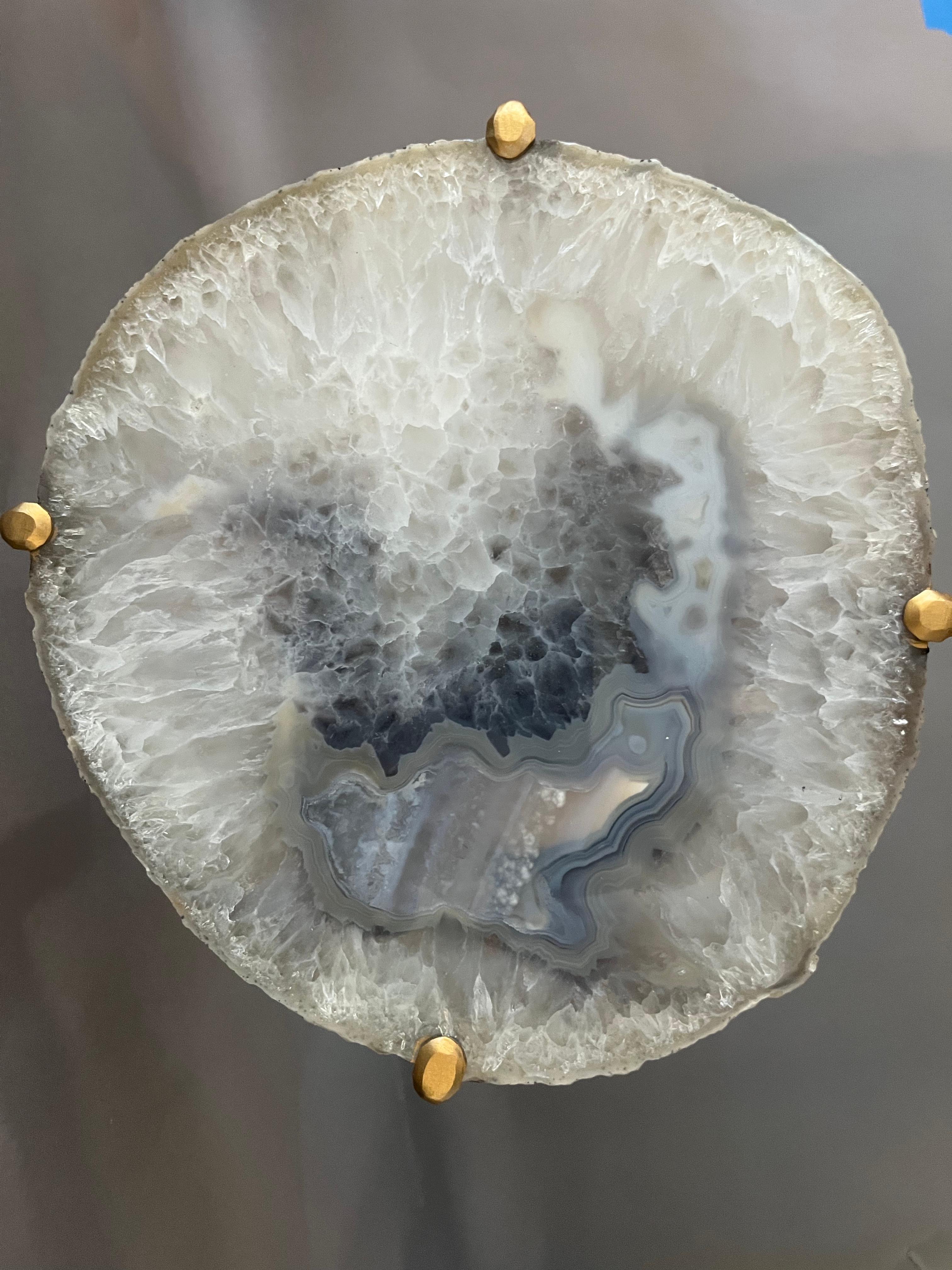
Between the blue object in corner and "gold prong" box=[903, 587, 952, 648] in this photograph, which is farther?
the blue object in corner

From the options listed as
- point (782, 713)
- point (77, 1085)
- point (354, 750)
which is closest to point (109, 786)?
point (354, 750)

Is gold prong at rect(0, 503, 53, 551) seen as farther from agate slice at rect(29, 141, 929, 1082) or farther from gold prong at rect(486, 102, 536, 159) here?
gold prong at rect(486, 102, 536, 159)

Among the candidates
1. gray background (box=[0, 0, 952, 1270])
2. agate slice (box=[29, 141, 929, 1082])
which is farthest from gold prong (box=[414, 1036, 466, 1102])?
gray background (box=[0, 0, 952, 1270])

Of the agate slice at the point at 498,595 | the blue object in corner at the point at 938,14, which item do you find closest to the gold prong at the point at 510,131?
the agate slice at the point at 498,595

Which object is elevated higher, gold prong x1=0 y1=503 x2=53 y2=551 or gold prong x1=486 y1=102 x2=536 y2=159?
gold prong x1=486 y1=102 x2=536 y2=159

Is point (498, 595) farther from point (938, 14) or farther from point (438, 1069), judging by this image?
point (938, 14)

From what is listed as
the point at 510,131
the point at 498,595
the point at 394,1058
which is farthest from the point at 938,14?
the point at 394,1058

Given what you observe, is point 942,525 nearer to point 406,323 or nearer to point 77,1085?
point 406,323
